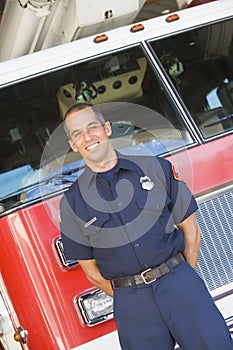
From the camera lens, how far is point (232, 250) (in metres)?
3.59

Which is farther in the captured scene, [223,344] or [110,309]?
[110,309]

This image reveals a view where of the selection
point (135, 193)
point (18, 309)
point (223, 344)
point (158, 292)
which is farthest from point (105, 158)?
point (18, 309)

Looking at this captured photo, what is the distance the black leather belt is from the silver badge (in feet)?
1.06

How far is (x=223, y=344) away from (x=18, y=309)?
49.7 inches

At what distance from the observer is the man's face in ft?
9.22

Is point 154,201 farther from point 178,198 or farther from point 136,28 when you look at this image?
point 136,28

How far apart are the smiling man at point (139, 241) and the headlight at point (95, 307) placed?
47 cm

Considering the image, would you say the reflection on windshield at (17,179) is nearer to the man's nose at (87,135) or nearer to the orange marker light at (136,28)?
the man's nose at (87,135)

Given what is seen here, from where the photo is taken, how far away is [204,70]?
163 inches

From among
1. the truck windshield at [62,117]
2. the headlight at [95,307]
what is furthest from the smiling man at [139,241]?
the truck windshield at [62,117]

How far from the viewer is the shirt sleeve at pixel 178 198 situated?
288 cm

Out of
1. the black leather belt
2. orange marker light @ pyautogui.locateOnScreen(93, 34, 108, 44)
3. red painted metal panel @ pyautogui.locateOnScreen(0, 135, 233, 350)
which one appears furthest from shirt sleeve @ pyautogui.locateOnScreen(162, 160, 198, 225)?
orange marker light @ pyautogui.locateOnScreen(93, 34, 108, 44)

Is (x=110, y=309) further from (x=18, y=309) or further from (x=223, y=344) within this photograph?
(x=223, y=344)

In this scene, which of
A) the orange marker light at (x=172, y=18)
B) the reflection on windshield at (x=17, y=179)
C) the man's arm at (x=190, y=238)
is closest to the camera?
the man's arm at (x=190, y=238)
